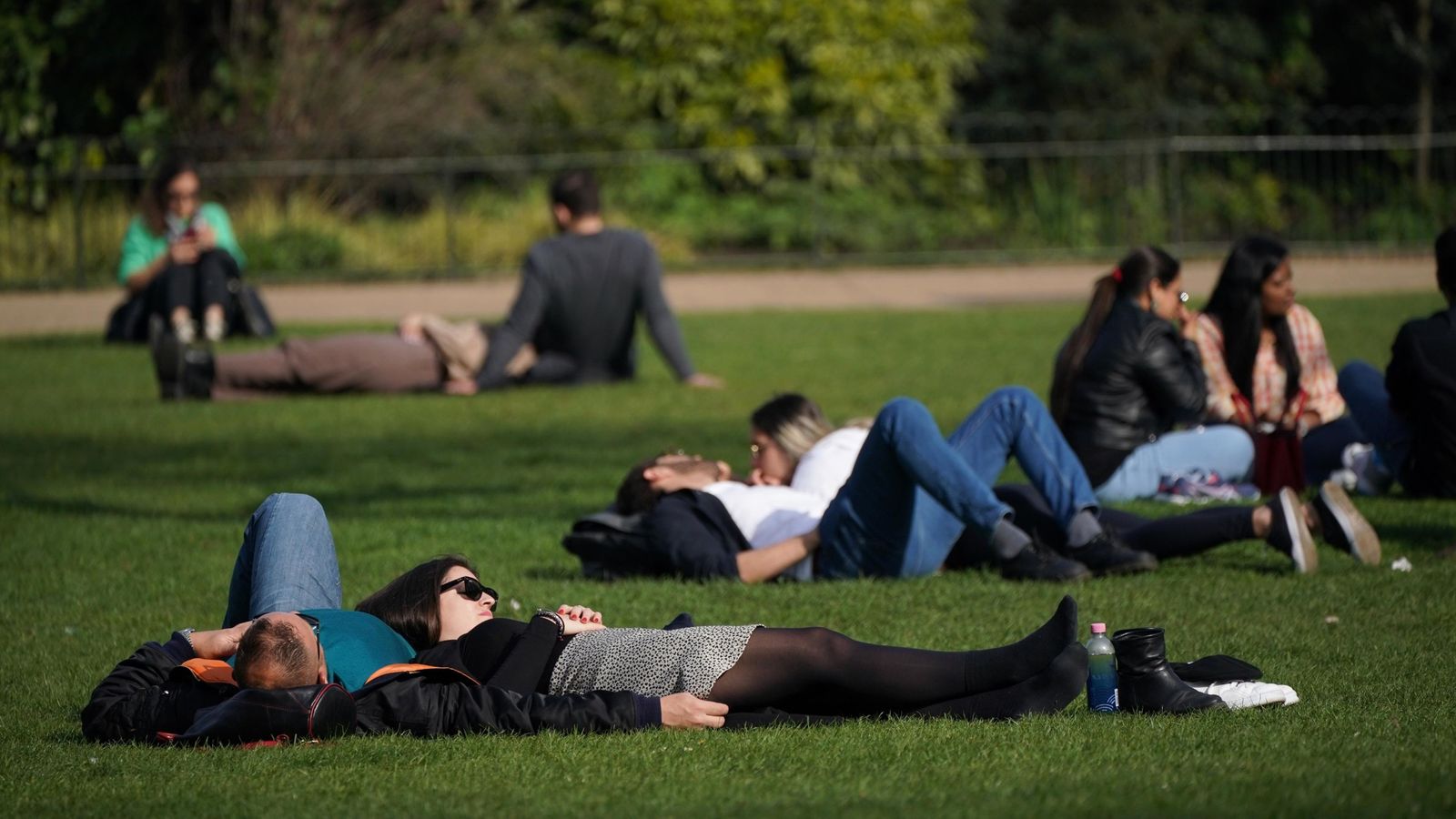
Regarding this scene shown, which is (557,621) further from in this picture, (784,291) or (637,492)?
(784,291)

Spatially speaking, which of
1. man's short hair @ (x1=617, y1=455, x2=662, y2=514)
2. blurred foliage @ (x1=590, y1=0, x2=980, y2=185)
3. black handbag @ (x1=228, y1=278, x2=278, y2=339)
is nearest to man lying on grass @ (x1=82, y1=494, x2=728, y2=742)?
man's short hair @ (x1=617, y1=455, x2=662, y2=514)

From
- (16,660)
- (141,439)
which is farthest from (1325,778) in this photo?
(141,439)

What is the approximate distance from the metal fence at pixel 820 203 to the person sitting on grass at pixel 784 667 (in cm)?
1818

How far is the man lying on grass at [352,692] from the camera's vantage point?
5.17m

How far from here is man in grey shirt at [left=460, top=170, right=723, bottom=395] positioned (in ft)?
45.0

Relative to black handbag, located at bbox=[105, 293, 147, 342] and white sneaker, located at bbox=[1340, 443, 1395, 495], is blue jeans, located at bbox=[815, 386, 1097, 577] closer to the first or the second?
white sneaker, located at bbox=[1340, 443, 1395, 495]

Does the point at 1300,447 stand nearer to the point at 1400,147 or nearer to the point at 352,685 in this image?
the point at 352,685

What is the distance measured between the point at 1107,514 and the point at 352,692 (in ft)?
12.0

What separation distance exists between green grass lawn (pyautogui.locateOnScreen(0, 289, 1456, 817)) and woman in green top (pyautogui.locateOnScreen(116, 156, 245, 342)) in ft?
5.77

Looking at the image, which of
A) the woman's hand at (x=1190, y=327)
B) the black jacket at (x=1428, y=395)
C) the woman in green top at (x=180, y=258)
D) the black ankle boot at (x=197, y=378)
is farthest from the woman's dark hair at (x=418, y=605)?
the woman in green top at (x=180, y=258)

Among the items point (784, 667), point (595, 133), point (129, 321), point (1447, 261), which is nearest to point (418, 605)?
point (784, 667)

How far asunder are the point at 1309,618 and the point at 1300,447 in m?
2.68

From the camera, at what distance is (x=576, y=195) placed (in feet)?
45.4

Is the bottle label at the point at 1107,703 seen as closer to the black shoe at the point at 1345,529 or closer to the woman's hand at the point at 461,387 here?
the black shoe at the point at 1345,529
